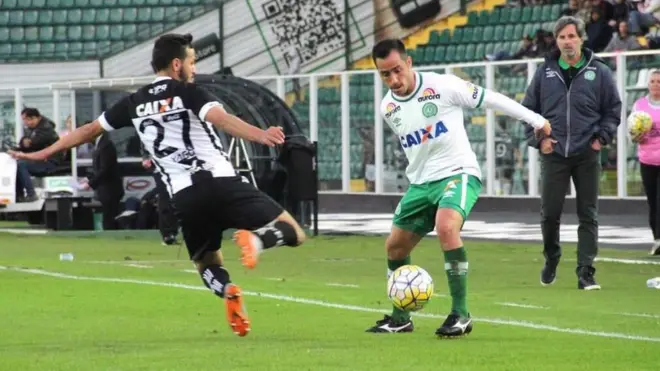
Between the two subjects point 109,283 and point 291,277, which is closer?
point 109,283

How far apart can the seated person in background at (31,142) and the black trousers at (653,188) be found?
10.9 m

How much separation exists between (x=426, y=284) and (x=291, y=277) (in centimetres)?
553

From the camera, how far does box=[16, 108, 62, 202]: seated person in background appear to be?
26.1 m

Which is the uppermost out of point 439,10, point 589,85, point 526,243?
point 439,10

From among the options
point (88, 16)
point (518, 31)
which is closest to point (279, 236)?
point (518, 31)

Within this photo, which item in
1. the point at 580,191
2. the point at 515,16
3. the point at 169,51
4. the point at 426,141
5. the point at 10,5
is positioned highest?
the point at 10,5

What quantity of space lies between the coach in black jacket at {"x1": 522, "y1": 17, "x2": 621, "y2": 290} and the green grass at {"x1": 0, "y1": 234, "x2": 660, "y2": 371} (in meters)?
0.57

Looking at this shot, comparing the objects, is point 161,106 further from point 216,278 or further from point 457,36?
point 457,36

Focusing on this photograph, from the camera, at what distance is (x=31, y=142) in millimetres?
26406

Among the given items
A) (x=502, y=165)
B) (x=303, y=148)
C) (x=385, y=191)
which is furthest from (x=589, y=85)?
(x=385, y=191)

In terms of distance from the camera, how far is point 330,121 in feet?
107

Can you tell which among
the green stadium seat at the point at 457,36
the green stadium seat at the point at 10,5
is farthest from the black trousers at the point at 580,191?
the green stadium seat at the point at 10,5

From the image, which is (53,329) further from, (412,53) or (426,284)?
(412,53)

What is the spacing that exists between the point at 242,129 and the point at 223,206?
2.37 ft
